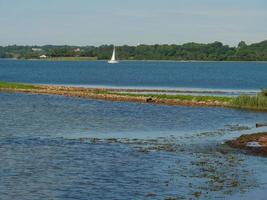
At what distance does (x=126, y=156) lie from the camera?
40562mm

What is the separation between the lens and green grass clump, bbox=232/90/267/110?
73.3 metres

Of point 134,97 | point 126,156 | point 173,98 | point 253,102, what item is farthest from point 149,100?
point 126,156

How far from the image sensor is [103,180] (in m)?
32.8

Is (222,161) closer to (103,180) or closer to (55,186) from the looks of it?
(103,180)

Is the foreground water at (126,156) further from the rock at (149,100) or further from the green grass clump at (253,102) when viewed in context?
the rock at (149,100)

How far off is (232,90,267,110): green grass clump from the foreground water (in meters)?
3.92

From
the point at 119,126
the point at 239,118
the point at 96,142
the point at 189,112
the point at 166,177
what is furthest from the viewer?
the point at 189,112

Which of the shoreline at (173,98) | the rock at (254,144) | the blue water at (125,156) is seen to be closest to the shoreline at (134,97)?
the shoreline at (173,98)

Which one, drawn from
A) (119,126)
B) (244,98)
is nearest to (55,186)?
(119,126)

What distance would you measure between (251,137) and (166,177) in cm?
1543

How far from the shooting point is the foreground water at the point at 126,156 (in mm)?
30891

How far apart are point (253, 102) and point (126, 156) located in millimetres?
36346

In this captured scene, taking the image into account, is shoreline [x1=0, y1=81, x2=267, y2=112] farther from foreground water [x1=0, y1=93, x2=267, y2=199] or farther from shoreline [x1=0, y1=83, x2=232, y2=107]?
foreground water [x1=0, y1=93, x2=267, y2=199]

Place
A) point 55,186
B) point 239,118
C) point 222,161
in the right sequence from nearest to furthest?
point 55,186, point 222,161, point 239,118
